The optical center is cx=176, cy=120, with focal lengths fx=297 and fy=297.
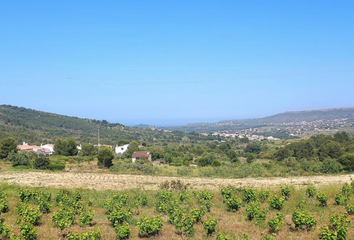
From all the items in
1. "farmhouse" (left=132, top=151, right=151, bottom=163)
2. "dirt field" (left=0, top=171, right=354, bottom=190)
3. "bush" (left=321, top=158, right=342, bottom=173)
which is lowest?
"farmhouse" (left=132, top=151, right=151, bottom=163)

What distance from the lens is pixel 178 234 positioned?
43.2 ft

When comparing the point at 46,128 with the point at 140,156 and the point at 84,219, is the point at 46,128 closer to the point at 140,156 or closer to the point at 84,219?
the point at 140,156

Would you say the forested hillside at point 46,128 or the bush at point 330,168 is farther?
the forested hillside at point 46,128

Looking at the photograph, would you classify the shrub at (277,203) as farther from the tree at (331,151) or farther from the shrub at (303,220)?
the tree at (331,151)

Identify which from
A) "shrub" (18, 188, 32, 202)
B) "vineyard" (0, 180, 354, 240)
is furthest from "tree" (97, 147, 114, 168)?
"shrub" (18, 188, 32, 202)

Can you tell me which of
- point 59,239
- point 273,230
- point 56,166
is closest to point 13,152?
point 56,166

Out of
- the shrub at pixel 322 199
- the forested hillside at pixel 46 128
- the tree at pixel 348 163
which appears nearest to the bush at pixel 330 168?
the tree at pixel 348 163

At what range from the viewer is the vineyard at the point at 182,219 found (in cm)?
1239

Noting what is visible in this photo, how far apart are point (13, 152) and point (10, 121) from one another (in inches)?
3313

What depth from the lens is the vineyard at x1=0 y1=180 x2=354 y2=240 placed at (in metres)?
12.4

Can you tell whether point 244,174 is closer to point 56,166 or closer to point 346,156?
point 346,156

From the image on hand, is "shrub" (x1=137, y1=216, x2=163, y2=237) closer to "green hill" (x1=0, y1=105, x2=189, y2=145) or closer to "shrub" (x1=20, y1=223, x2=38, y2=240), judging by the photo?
"shrub" (x1=20, y1=223, x2=38, y2=240)

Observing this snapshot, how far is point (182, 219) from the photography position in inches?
595

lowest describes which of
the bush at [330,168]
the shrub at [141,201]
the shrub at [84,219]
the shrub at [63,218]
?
the bush at [330,168]
